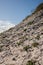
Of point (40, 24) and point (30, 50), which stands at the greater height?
point (40, 24)

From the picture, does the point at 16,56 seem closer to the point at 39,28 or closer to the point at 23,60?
the point at 23,60

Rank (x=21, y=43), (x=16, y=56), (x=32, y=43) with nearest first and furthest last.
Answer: (x=16, y=56) < (x=32, y=43) < (x=21, y=43)

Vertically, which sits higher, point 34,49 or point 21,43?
point 21,43

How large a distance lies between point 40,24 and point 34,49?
8.15 metres

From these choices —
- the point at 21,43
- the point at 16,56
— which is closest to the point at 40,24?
the point at 21,43

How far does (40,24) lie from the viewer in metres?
26.9

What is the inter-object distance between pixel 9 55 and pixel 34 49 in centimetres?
292

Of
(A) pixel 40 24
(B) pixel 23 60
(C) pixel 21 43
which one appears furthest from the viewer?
(A) pixel 40 24

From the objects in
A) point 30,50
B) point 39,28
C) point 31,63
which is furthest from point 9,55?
point 39,28

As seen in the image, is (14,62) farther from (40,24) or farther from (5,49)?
(40,24)

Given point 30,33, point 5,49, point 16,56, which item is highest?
point 30,33

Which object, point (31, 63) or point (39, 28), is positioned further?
point (39, 28)

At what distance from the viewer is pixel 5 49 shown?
72.6 feet

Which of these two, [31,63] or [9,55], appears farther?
[9,55]
